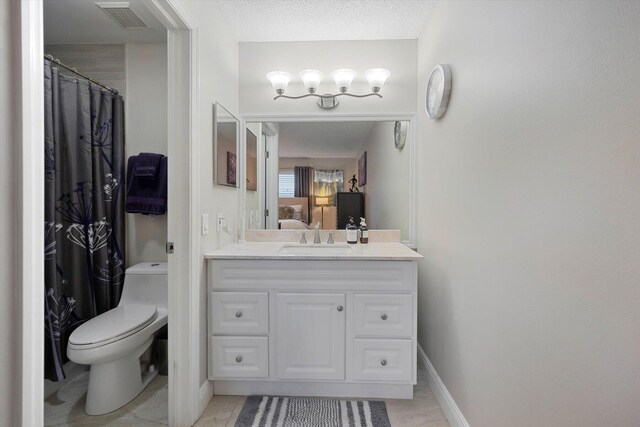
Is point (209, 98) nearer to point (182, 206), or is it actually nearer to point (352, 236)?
point (182, 206)

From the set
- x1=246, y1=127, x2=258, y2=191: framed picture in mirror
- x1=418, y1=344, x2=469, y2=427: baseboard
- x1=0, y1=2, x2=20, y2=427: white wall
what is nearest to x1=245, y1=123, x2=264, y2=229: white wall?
x1=246, y1=127, x2=258, y2=191: framed picture in mirror

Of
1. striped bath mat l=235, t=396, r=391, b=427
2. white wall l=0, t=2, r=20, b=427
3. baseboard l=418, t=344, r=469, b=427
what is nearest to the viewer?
white wall l=0, t=2, r=20, b=427

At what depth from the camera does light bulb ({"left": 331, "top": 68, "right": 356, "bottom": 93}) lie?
2.12 meters

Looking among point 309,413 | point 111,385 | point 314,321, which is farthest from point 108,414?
point 314,321

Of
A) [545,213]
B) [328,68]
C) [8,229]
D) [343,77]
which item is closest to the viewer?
[8,229]

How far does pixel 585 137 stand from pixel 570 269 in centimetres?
33

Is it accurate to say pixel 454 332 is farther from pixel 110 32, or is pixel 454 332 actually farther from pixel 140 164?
pixel 110 32

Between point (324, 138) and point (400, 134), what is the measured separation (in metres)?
0.57

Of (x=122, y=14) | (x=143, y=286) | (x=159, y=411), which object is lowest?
(x=159, y=411)

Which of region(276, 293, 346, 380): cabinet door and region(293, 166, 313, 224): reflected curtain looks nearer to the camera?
A: region(276, 293, 346, 380): cabinet door

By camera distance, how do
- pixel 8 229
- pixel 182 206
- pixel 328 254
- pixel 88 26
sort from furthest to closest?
pixel 88 26, pixel 328 254, pixel 182 206, pixel 8 229

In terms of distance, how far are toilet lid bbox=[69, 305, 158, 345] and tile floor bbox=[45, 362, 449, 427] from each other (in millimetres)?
449

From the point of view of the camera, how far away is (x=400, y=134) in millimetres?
2266

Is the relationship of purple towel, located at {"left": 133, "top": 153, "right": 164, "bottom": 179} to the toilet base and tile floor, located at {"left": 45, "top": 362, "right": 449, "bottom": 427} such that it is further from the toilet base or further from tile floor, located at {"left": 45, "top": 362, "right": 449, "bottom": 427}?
tile floor, located at {"left": 45, "top": 362, "right": 449, "bottom": 427}
